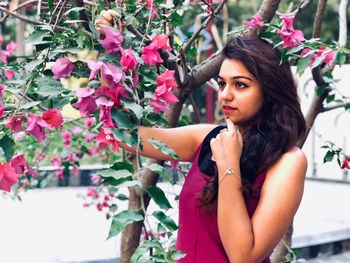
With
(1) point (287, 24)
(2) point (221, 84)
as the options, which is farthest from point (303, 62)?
(2) point (221, 84)

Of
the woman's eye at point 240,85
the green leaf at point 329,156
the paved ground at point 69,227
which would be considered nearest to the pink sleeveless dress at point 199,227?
the woman's eye at point 240,85

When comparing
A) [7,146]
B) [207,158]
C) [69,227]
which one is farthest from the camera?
[69,227]

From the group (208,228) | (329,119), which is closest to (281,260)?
(208,228)

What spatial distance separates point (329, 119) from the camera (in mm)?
8570

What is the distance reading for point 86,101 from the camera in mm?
1273

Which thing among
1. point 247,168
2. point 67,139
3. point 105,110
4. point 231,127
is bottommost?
point 67,139

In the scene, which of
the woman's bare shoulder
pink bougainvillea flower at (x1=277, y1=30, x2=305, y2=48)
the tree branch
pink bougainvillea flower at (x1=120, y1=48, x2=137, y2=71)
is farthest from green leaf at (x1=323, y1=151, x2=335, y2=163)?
pink bougainvillea flower at (x1=120, y1=48, x2=137, y2=71)

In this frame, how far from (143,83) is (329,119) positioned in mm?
7382

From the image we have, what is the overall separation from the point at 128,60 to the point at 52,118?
21 cm

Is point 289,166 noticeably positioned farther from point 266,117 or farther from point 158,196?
point 158,196

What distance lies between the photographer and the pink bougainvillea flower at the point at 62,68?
1397mm

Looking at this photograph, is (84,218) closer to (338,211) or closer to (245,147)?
(338,211)

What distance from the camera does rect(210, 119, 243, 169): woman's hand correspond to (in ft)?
5.35

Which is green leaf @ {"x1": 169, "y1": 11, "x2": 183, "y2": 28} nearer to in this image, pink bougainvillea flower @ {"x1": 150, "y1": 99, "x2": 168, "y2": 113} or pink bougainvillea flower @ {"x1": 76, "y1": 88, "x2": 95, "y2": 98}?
pink bougainvillea flower @ {"x1": 150, "y1": 99, "x2": 168, "y2": 113}
